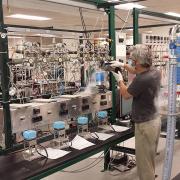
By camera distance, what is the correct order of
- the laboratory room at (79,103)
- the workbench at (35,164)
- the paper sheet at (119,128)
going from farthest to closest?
the paper sheet at (119,128) < the laboratory room at (79,103) < the workbench at (35,164)

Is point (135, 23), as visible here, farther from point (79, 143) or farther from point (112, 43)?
point (79, 143)

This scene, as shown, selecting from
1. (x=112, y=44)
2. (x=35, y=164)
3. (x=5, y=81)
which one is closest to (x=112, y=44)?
(x=112, y=44)

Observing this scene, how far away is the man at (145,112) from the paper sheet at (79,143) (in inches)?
18.5

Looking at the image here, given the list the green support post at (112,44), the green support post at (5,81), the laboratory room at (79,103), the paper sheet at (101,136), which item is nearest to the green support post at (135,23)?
the laboratory room at (79,103)

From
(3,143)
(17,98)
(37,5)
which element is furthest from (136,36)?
(37,5)

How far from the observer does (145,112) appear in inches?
101

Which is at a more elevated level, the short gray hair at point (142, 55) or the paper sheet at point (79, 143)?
the short gray hair at point (142, 55)

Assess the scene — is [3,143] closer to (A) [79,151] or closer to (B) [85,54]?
(A) [79,151]

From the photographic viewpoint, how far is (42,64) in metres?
2.74

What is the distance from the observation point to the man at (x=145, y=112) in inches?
99.7

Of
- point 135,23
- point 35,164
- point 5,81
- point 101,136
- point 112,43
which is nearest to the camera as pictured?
point 35,164

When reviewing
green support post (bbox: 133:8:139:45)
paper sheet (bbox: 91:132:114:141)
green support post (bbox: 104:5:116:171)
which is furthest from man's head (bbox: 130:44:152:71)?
Result: green support post (bbox: 133:8:139:45)

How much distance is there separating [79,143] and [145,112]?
0.66 m

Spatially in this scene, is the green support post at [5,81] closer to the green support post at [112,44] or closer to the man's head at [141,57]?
the man's head at [141,57]
